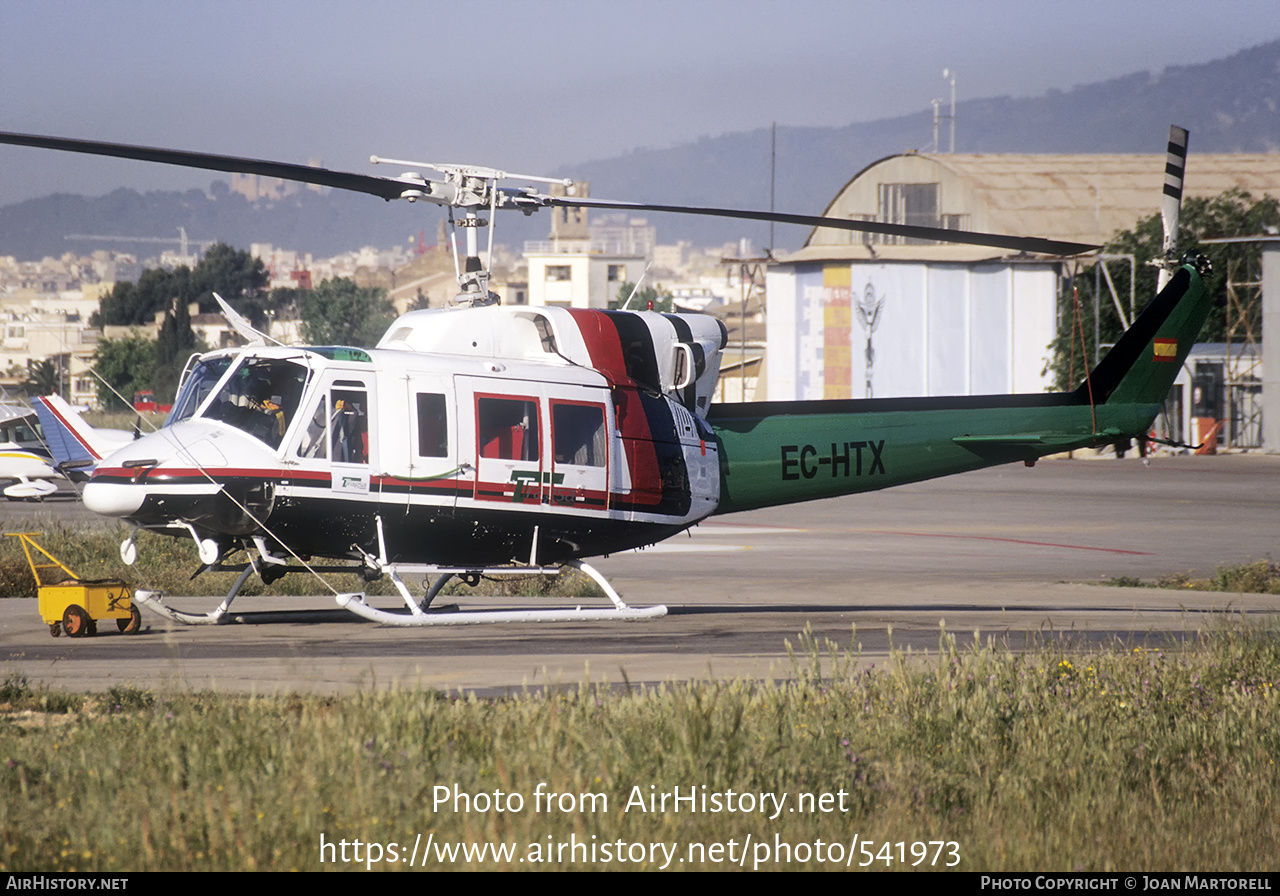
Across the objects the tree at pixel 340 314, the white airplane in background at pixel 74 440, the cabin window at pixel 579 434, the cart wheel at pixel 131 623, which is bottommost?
the cart wheel at pixel 131 623

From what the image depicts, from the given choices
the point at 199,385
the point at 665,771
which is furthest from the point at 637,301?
the point at 665,771

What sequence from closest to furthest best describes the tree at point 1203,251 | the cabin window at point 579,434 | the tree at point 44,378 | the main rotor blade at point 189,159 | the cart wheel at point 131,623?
the main rotor blade at point 189,159 < the cart wheel at point 131,623 < the cabin window at point 579,434 < the tree at point 44,378 < the tree at point 1203,251

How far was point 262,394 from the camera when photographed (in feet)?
42.8

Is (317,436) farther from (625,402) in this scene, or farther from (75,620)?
(625,402)

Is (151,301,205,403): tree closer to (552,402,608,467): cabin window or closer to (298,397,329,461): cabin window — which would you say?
(552,402,608,467): cabin window

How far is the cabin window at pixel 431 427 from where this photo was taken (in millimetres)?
13406

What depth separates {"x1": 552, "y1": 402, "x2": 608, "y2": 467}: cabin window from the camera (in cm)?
1414

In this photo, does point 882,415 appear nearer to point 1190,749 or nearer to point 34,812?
point 1190,749

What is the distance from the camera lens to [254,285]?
17950 centimetres

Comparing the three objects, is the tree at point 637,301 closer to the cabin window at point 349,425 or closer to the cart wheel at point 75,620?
the cabin window at point 349,425

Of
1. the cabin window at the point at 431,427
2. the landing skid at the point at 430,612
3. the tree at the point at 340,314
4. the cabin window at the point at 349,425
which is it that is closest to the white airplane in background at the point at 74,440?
the landing skid at the point at 430,612

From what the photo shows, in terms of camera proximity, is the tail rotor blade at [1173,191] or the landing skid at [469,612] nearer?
the landing skid at [469,612]

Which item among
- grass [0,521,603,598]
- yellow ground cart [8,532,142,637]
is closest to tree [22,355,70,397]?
grass [0,521,603,598]

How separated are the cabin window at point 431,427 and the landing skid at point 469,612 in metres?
1.17
